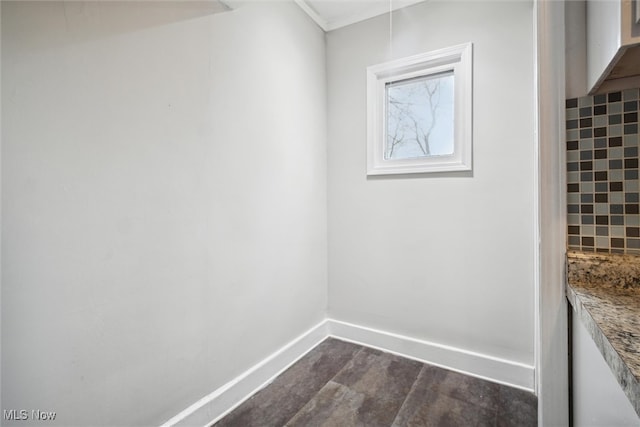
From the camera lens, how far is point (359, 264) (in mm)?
2176

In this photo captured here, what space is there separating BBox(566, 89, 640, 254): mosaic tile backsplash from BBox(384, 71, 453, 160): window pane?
102cm

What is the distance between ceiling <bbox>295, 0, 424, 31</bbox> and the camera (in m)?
1.97

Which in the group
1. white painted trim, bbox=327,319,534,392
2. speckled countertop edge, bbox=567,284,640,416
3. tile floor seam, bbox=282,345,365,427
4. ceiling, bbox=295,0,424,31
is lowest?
tile floor seam, bbox=282,345,365,427

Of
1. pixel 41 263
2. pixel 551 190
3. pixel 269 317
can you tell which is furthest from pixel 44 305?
pixel 551 190

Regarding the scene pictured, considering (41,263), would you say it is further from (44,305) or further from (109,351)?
(109,351)

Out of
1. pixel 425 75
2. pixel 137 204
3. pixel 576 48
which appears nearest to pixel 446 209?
pixel 425 75

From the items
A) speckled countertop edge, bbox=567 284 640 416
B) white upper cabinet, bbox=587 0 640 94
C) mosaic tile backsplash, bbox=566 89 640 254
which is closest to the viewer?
speckled countertop edge, bbox=567 284 640 416

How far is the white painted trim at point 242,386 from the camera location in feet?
4.16

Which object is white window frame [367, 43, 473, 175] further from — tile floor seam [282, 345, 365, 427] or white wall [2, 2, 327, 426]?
tile floor seam [282, 345, 365, 427]

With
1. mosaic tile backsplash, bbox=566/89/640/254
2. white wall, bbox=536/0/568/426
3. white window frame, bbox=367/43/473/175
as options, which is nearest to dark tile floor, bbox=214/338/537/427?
white wall, bbox=536/0/568/426

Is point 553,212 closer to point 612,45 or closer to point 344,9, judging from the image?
point 612,45

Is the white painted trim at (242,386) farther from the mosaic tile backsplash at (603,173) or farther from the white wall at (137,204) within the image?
the mosaic tile backsplash at (603,173)

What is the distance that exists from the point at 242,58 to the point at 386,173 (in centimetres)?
119

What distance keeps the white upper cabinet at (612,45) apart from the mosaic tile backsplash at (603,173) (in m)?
0.05
